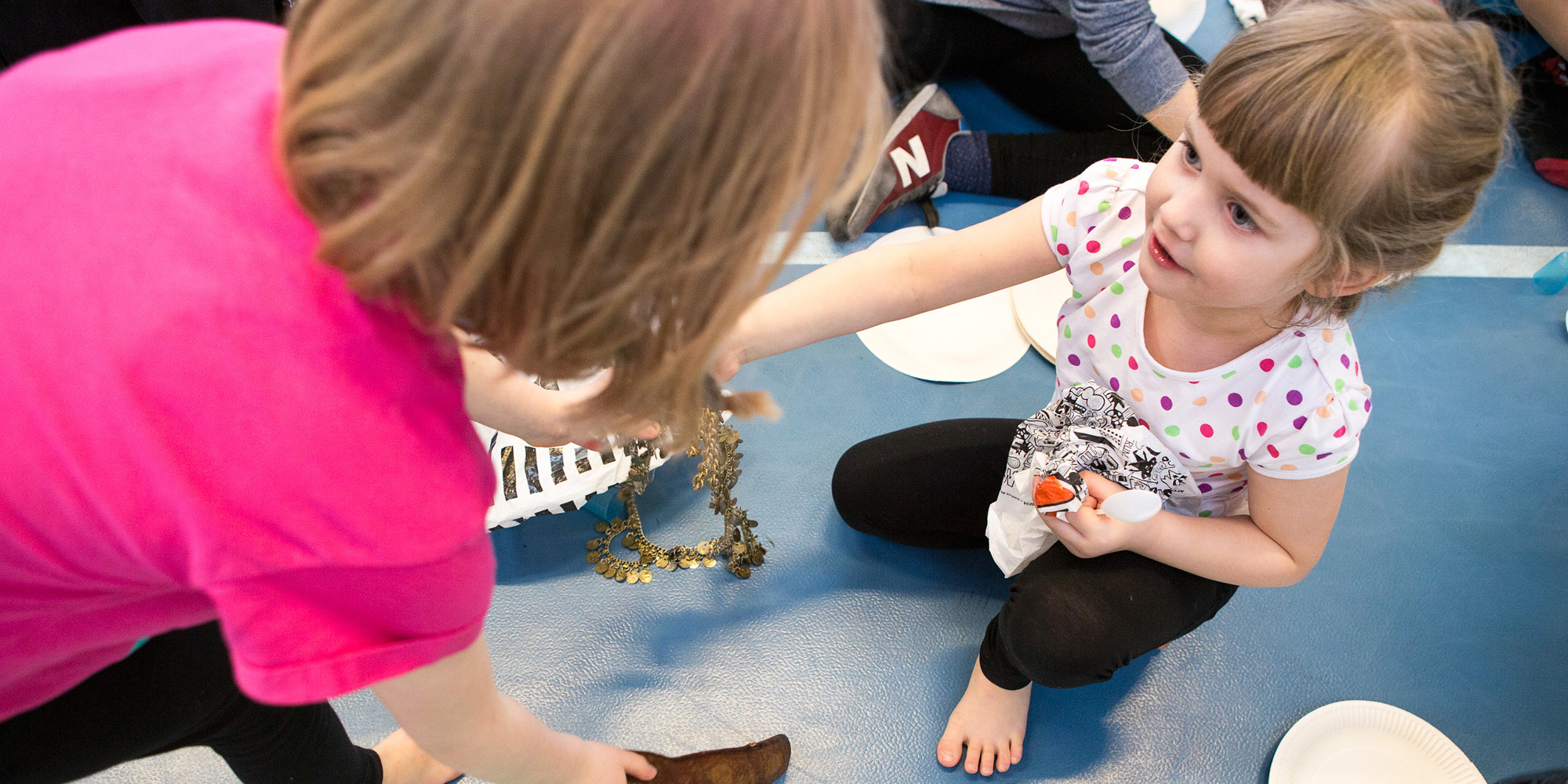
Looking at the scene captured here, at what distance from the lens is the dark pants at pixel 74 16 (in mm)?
974

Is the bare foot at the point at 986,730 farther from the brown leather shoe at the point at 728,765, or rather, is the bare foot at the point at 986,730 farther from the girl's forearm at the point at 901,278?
the girl's forearm at the point at 901,278

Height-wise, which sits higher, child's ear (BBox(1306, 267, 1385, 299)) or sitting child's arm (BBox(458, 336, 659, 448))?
child's ear (BBox(1306, 267, 1385, 299))

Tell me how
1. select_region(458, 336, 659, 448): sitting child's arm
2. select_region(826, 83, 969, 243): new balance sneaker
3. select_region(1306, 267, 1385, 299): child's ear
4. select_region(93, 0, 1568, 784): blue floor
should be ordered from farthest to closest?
select_region(826, 83, 969, 243): new balance sneaker < select_region(93, 0, 1568, 784): blue floor < select_region(458, 336, 659, 448): sitting child's arm < select_region(1306, 267, 1385, 299): child's ear

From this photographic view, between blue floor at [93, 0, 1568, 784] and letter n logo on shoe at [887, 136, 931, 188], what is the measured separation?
12.9 inches

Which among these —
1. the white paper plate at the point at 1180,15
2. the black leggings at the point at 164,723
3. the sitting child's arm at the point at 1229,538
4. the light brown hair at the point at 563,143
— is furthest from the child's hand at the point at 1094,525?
the white paper plate at the point at 1180,15

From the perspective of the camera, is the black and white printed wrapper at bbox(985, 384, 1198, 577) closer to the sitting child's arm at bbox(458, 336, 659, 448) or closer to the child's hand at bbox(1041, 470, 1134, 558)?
the child's hand at bbox(1041, 470, 1134, 558)

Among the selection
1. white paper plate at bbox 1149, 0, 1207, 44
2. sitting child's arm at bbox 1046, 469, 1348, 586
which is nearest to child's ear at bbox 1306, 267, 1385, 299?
sitting child's arm at bbox 1046, 469, 1348, 586

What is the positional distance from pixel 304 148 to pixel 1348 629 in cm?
123

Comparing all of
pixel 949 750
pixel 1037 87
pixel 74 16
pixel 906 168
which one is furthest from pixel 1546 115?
pixel 74 16

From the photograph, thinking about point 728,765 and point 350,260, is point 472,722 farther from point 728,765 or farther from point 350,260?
point 728,765

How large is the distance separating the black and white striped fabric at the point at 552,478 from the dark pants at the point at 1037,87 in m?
0.83

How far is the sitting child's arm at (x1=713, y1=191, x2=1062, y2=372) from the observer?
2.83ft

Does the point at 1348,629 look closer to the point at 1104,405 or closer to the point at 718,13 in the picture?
the point at 1104,405

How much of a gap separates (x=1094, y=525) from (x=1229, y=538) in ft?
0.41
